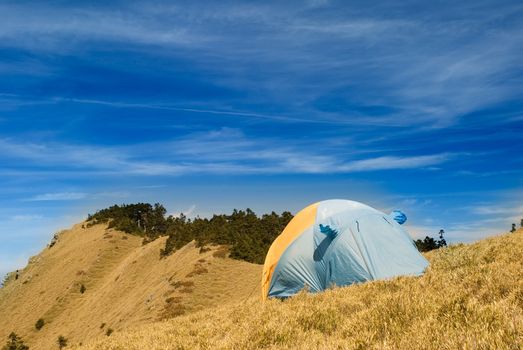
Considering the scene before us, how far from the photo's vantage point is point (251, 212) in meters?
64.8

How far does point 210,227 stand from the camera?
5081cm

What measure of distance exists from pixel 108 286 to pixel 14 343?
12.0m

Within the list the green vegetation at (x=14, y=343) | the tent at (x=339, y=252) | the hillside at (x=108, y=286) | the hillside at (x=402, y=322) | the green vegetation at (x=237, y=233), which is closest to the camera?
the hillside at (x=402, y=322)

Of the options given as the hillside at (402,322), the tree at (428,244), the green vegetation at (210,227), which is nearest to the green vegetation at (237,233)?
the green vegetation at (210,227)

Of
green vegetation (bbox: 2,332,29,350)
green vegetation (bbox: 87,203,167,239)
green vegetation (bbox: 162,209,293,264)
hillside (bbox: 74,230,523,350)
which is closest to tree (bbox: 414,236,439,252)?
green vegetation (bbox: 162,209,293,264)

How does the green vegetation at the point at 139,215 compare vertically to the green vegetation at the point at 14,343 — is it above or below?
above

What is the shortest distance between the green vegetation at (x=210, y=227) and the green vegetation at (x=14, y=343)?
19.7 meters

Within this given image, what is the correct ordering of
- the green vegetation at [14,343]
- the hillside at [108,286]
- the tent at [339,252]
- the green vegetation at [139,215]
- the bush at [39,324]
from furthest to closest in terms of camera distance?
the green vegetation at [139,215]
the bush at [39,324]
the green vegetation at [14,343]
the hillside at [108,286]
the tent at [339,252]

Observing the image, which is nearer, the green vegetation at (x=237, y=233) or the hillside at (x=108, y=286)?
the hillside at (x=108, y=286)

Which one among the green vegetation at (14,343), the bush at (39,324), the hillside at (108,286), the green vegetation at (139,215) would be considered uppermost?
the green vegetation at (139,215)

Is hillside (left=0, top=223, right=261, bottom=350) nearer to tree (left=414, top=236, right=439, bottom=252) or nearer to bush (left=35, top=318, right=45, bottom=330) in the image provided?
bush (left=35, top=318, right=45, bottom=330)

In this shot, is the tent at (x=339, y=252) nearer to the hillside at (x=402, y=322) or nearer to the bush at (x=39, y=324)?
the hillside at (x=402, y=322)

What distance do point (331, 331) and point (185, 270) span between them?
3017 cm

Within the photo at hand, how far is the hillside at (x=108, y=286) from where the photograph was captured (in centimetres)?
3141
